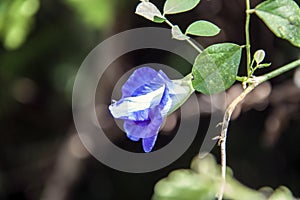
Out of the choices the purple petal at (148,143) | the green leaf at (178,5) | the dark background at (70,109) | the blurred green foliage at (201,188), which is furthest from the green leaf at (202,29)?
the dark background at (70,109)

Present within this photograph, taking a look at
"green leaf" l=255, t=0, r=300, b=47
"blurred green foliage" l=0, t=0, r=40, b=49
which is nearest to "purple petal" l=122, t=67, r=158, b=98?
"green leaf" l=255, t=0, r=300, b=47

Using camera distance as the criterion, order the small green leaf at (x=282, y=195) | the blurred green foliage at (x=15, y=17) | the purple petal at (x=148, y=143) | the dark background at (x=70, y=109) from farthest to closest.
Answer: the dark background at (x=70, y=109) → the blurred green foliage at (x=15, y=17) → the small green leaf at (x=282, y=195) → the purple petal at (x=148, y=143)

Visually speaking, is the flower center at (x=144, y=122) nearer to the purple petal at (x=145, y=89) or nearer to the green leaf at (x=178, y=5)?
the purple petal at (x=145, y=89)

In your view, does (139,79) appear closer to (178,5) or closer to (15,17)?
(178,5)

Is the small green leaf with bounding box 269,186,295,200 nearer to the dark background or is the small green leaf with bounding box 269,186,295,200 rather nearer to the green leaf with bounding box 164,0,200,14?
the dark background

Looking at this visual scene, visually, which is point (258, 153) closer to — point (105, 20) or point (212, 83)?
point (105, 20)
